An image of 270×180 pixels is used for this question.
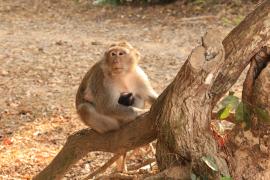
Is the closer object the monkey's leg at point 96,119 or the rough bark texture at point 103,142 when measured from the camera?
the rough bark texture at point 103,142

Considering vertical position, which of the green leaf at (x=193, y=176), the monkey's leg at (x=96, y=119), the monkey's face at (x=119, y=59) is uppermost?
the monkey's face at (x=119, y=59)

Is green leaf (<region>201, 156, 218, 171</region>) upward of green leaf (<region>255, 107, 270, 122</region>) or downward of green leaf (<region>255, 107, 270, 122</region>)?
downward

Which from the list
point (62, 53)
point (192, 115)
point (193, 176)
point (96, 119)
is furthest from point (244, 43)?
point (62, 53)

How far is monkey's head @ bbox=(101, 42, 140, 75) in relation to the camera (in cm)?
466

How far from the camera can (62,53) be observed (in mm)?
9742

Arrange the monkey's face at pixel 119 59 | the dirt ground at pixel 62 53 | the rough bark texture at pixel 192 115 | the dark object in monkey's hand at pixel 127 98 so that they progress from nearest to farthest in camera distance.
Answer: the rough bark texture at pixel 192 115, the monkey's face at pixel 119 59, the dark object in monkey's hand at pixel 127 98, the dirt ground at pixel 62 53

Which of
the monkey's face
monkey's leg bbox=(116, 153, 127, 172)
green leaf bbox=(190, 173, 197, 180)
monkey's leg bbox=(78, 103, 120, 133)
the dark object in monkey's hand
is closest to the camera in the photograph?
green leaf bbox=(190, 173, 197, 180)

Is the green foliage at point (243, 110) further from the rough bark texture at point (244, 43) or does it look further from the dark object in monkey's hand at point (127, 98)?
the dark object in monkey's hand at point (127, 98)

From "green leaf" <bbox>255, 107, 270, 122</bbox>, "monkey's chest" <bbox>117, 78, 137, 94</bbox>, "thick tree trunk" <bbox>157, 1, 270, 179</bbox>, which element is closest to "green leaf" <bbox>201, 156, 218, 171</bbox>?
"thick tree trunk" <bbox>157, 1, 270, 179</bbox>

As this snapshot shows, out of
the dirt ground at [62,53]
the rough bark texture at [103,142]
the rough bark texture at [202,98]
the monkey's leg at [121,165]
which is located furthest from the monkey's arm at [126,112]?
the dirt ground at [62,53]

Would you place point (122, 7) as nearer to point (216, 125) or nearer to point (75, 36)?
point (75, 36)

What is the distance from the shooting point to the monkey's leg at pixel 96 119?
A: 4529 millimetres

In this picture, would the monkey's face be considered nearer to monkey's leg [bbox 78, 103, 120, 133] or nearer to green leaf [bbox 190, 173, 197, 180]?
monkey's leg [bbox 78, 103, 120, 133]

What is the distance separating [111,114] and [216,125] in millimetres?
981
